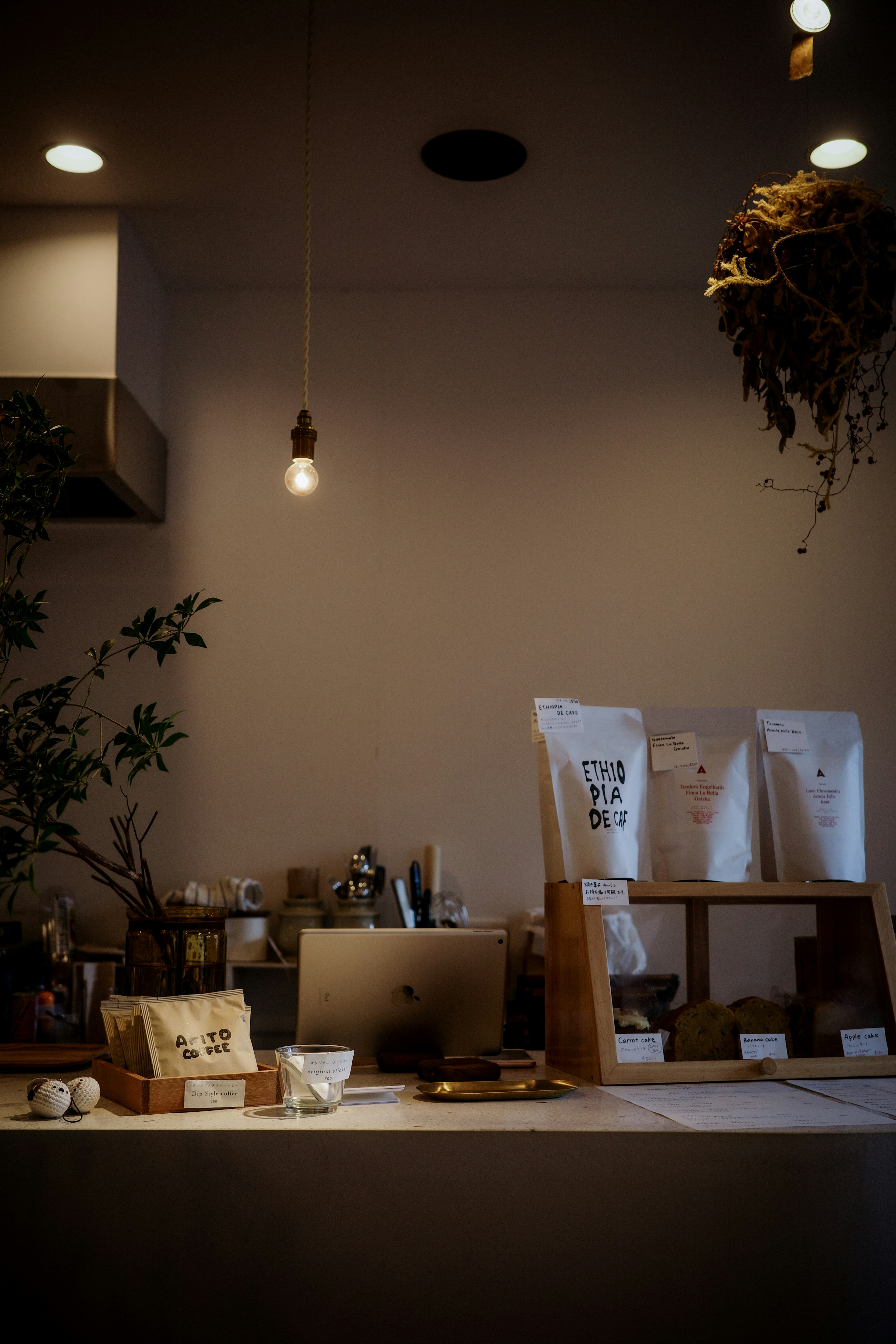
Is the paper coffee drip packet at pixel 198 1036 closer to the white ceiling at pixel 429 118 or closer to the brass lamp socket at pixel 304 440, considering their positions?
the brass lamp socket at pixel 304 440

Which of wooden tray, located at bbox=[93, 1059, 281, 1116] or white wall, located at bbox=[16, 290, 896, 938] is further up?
white wall, located at bbox=[16, 290, 896, 938]

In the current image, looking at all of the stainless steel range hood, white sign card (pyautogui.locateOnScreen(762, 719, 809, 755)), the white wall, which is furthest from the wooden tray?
the white wall

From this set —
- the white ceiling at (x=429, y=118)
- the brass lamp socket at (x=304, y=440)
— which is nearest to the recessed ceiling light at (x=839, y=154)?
the white ceiling at (x=429, y=118)

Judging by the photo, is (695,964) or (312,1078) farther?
(695,964)

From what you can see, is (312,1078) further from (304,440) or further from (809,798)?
(304,440)

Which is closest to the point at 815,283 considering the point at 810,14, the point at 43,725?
the point at 810,14

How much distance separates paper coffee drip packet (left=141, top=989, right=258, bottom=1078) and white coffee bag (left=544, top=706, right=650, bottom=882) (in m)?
0.66

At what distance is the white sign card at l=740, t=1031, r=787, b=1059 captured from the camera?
1.99m

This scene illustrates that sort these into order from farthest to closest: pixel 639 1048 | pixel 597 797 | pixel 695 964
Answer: pixel 695 964
pixel 597 797
pixel 639 1048

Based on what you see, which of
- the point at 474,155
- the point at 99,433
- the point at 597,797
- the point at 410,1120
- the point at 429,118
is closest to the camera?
the point at 410,1120

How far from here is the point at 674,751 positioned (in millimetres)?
2125

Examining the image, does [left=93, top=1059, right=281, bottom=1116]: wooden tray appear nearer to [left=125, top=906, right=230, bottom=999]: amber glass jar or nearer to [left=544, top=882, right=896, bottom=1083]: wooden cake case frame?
[left=125, top=906, right=230, bottom=999]: amber glass jar

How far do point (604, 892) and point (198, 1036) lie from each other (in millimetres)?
745

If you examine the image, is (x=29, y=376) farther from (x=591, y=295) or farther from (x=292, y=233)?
(x=591, y=295)
